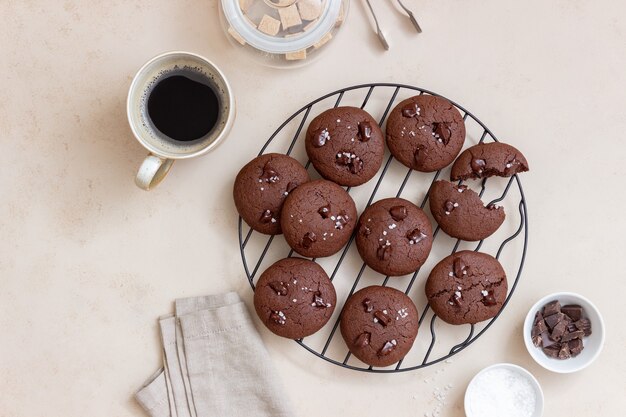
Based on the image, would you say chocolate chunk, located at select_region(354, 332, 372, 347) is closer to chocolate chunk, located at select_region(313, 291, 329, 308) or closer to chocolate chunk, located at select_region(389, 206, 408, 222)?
chocolate chunk, located at select_region(313, 291, 329, 308)

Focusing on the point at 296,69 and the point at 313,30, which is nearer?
the point at 313,30

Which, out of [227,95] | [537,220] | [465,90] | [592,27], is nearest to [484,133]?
[465,90]

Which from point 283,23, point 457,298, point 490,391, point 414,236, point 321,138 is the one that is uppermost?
point 283,23

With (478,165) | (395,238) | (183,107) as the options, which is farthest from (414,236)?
(183,107)

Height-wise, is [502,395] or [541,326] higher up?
[541,326]

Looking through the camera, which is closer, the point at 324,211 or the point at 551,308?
the point at 324,211

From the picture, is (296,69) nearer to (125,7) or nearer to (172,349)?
(125,7)

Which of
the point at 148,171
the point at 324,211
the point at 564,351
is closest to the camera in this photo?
the point at 148,171

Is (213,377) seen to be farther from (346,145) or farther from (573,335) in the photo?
(573,335)
